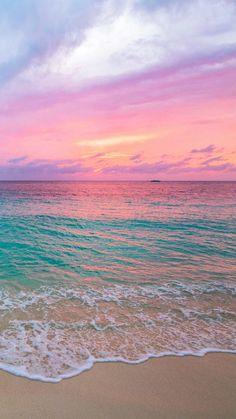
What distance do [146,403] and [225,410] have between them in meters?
1.00

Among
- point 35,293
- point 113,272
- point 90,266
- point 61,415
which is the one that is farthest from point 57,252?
point 61,415

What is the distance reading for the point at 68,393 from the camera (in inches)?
141

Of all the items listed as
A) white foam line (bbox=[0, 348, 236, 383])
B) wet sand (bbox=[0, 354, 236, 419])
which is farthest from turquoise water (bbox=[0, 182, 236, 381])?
wet sand (bbox=[0, 354, 236, 419])

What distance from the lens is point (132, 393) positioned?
359 centimetres

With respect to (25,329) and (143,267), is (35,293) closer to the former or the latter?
(25,329)

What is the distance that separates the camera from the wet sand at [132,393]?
3.22 metres

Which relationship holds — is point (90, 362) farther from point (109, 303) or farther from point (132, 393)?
point (109, 303)

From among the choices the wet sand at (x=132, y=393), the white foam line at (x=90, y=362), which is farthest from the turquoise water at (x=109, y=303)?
the wet sand at (x=132, y=393)

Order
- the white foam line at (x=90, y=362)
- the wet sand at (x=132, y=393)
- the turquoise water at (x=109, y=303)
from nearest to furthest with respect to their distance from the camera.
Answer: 1. the wet sand at (x=132, y=393)
2. the white foam line at (x=90, y=362)
3. the turquoise water at (x=109, y=303)

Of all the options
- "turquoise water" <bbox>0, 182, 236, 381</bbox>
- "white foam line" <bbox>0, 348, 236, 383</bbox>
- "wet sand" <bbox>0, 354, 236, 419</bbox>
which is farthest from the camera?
"turquoise water" <bbox>0, 182, 236, 381</bbox>

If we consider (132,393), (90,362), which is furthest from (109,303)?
(132,393)

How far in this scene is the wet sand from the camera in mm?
3219

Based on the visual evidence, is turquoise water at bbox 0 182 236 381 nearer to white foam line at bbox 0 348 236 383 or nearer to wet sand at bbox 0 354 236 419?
white foam line at bbox 0 348 236 383

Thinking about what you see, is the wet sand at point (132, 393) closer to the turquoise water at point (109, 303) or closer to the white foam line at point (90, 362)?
the white foam line at point (90, 362)
